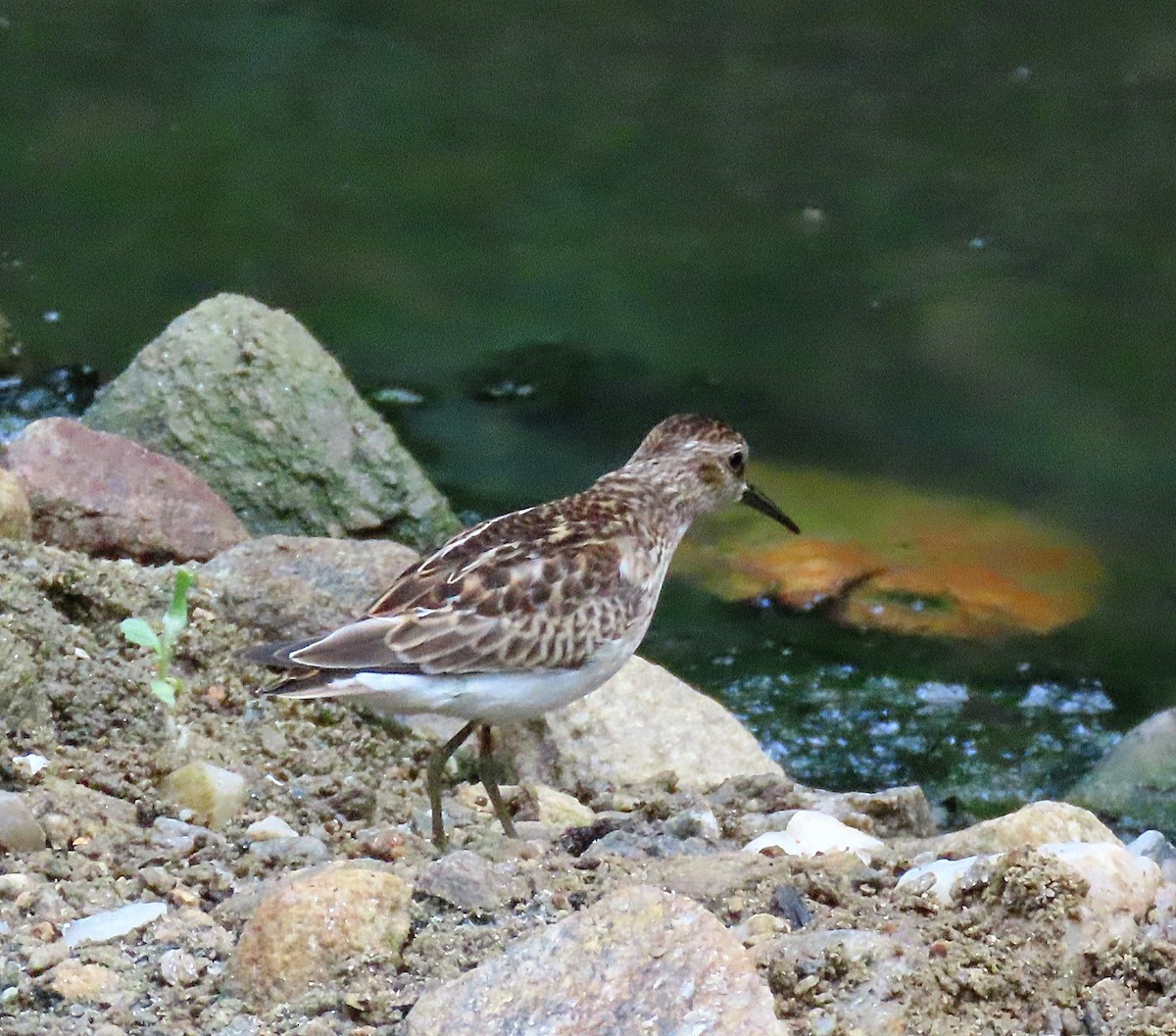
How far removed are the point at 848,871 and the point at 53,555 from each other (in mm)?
2665

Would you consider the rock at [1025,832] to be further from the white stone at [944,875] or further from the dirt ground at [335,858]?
the white stone at [944,875]

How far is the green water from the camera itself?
28.5 feet

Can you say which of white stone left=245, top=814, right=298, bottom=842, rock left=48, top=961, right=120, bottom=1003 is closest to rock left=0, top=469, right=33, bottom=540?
white stone left=245, top=814, right=298, bottom=842

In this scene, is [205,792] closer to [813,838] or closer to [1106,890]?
[813,838]

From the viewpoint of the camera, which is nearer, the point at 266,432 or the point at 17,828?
the point at 17,828

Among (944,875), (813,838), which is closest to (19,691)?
(813,838)

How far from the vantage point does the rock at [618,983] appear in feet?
10.8

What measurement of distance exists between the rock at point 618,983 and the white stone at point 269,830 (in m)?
1.38

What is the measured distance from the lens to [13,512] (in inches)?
246

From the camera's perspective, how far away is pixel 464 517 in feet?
30.9

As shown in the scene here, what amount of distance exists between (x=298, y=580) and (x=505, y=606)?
1.23 meters

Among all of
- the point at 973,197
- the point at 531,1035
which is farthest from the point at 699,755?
the point at 973,197

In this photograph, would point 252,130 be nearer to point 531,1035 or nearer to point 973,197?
point 973,197

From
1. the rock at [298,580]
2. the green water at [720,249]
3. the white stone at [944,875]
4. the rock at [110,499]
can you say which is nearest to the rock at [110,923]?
the white stone at [944,875]
